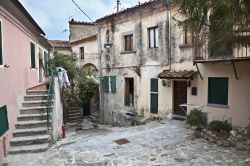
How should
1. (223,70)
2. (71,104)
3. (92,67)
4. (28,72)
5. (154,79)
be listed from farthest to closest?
(92,67) → (71,104) → (154,79) → (28,72) → (223,70)

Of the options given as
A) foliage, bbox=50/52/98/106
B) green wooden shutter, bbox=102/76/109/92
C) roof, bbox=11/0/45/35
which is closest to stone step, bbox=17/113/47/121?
roof, bbox=11/0/45/35

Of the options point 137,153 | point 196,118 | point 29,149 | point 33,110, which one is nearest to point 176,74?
point 196,118

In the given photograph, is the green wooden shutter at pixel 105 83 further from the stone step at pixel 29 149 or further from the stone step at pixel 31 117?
the stone step at pixel 29 149

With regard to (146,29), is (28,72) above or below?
below

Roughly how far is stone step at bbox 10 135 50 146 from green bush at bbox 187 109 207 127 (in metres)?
6.40

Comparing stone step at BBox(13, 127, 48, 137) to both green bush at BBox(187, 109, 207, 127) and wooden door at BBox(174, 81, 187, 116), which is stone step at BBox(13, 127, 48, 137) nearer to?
green bush at BBox(187, 109, 207, 127)

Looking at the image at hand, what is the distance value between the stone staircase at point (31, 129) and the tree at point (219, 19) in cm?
571

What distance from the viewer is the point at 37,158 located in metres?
7.73

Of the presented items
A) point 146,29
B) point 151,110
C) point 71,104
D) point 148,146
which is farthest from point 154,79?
point 71,104

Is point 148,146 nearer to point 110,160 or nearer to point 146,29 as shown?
point 110,160

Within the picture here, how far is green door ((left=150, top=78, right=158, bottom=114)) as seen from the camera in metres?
14.7

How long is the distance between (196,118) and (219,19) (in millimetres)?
6781

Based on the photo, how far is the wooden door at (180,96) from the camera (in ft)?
44.0

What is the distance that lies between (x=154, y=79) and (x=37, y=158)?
8.55 meters
